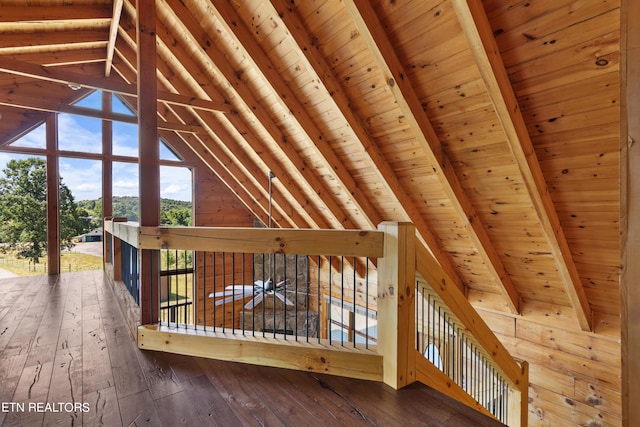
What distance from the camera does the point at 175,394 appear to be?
1563mm

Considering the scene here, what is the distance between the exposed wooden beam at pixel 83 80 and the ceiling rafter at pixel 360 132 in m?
1.94

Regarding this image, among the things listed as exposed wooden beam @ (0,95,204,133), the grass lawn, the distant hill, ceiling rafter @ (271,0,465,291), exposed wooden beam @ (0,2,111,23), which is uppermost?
exposed wooden beam @ (0,2,111,23)

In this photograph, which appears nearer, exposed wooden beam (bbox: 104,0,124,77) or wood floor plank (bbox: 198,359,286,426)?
wood floor plank (bbox: 198,359,286,426)

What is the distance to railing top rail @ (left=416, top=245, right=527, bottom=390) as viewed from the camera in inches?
64.3

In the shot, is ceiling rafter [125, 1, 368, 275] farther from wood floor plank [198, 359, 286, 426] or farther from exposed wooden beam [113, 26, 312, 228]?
wood floor plank [198, 359, 286, 426]

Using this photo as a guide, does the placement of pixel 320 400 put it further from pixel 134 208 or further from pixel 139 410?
pixel 134 208

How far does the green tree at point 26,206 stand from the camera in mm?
5262

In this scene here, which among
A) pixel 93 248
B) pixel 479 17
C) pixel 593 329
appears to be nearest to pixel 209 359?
pixel 479 17

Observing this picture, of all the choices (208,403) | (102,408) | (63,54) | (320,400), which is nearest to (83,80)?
(63,54)

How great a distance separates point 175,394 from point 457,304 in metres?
1.56

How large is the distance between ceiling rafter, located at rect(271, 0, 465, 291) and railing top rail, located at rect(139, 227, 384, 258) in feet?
5.90

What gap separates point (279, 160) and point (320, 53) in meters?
2.18

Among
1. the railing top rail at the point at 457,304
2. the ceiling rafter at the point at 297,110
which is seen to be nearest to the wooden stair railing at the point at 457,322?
the railing top rail at the point at 457,304

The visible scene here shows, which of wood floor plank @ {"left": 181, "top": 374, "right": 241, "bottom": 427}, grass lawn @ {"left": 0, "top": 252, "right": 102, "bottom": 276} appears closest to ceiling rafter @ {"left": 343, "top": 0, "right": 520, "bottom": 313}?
wood floor plank @ {"left": 181, "top": 374, "right": 241, "bottom": 427}
